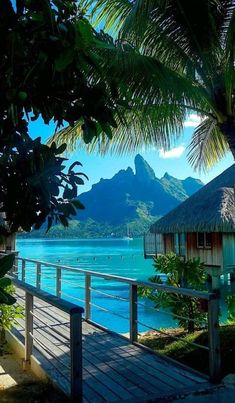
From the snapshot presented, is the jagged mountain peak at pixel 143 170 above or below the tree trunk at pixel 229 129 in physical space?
above

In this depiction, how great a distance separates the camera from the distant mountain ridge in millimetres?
125738

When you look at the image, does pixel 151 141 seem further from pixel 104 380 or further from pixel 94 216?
pixel 94 216

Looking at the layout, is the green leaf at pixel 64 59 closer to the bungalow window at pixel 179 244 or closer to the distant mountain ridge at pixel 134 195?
the bungalow window at pixel 179 244

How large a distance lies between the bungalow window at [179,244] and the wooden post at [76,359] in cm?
1539

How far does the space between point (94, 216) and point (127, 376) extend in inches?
5050

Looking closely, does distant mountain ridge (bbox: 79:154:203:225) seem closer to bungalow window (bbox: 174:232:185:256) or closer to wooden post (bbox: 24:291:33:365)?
bungalow window (bbox: 174:232:185:256)

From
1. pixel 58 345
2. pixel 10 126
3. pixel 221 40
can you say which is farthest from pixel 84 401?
pixel 221 40

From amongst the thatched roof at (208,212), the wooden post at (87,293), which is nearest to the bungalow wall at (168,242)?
the thatched roof at (208,212)

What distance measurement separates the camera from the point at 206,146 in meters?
8.66

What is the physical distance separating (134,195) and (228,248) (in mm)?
119458

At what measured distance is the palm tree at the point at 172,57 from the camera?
15.3ft

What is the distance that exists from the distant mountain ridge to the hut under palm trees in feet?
331

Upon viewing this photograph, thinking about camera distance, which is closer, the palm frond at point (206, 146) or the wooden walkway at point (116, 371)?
the wooden walkway at point (116, 371)

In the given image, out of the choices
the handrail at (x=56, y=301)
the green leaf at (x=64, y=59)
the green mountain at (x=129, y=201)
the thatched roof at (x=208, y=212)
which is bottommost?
the handrail at (x=56, y=301)
